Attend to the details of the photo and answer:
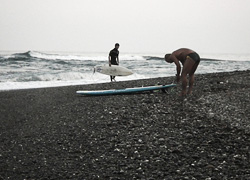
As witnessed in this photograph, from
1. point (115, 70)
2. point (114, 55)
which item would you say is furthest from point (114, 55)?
point (115, 70)

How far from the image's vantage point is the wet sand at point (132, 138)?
4512mm

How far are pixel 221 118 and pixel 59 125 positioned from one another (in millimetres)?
4035

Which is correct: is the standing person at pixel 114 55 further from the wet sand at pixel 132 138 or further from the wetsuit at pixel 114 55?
the wet sand at pixel 132 138

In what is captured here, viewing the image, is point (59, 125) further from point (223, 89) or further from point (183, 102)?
point (223, 89)

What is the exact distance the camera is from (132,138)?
5770mm

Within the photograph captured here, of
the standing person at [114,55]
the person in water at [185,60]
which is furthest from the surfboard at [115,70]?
the person in water at [185,60]

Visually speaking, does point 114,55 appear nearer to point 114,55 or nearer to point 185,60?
point 114,55

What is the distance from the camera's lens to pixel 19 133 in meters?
6.69

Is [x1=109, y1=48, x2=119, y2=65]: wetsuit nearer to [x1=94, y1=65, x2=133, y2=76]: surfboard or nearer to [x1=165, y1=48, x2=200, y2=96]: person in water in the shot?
[x1=94, y1=65, x2=133, y2=76]: surfboard

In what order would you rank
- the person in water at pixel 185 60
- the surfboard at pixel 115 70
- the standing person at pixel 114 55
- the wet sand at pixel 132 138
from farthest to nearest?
the standing person at pixel 114 55 → the surfboard at pixel 115 70 → the person in water at pixel 185 60 → the wet sand at pixel 132 138

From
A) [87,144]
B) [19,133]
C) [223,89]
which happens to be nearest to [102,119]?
[87,144]

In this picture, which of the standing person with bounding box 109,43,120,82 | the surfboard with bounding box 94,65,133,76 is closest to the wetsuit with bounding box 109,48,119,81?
the standing person with bounding box 109,43,120,82

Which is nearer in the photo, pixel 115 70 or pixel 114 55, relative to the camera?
pixel 115 70

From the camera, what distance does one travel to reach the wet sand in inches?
178
